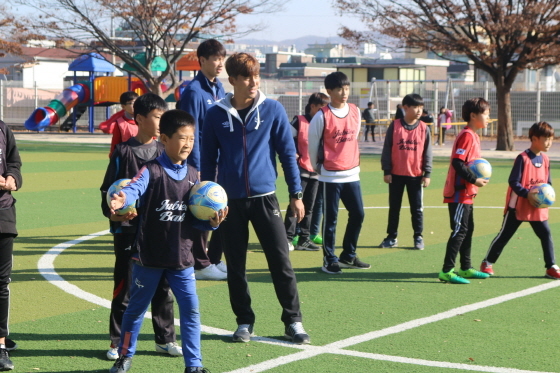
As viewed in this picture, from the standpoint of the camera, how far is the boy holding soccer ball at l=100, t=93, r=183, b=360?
5.49 metres

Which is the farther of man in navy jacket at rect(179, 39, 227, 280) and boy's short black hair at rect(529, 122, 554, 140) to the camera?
boy's short black hair at rect(529, 122, 554, 140)

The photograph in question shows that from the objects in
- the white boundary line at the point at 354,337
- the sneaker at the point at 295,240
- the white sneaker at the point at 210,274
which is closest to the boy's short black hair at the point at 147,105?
the white boundary line at the point at 354,337

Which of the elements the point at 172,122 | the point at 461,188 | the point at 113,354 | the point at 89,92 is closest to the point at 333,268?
the point at 461,188

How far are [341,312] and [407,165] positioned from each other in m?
3.82

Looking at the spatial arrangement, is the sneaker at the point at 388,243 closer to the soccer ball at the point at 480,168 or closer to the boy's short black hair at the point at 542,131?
the soccer ball at the point at 480,168

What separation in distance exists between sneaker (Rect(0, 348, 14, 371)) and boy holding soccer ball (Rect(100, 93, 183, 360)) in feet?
2.12

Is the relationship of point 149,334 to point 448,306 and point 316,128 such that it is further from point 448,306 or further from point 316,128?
point 316,128

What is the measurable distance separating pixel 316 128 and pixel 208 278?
200 centimetres

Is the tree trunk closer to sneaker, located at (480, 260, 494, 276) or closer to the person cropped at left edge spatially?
sneaker, located at (480, 260, 494, 276)

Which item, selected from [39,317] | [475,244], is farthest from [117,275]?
[475,244]

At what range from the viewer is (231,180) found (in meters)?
5.91

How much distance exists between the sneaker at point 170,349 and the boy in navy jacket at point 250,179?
507 millimetres

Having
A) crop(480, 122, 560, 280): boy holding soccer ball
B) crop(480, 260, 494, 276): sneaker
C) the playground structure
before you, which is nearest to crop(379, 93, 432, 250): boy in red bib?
crop(480, 260, 494, 276): sneaker

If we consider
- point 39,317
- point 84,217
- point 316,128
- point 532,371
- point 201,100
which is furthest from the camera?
point 84,217
